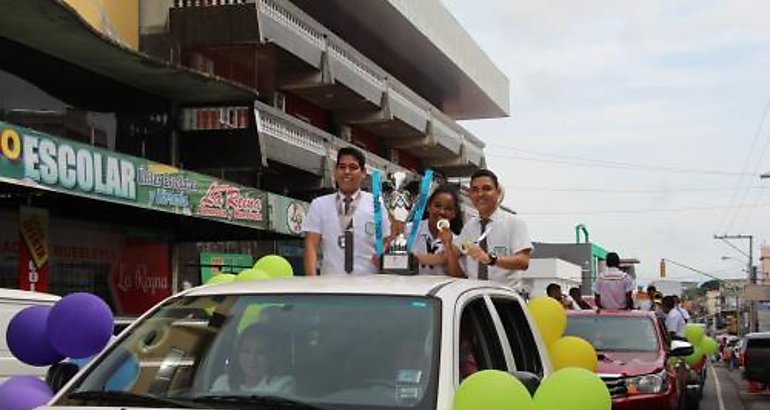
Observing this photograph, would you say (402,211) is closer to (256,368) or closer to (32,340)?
(32,340)

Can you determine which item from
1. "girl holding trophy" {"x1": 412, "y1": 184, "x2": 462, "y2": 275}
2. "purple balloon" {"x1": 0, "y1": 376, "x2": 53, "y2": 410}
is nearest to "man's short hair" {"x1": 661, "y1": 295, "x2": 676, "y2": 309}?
"girl holding trophy" {"x1": 412, "y1": 184, "x2": 462, "y2": 275}

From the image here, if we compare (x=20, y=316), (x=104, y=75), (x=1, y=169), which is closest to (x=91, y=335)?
(x=20, y=316)

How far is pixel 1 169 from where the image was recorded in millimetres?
12398

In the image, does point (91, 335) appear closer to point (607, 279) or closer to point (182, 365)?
point (182, 365)

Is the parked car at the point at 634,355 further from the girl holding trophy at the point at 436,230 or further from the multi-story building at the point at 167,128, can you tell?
the multi-story building at the point at 167,128

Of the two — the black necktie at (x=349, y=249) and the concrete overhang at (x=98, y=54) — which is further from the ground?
the concrete overhang at (x=98, y=54)

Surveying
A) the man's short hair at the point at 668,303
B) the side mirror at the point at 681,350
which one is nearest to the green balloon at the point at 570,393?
the side mirror at the point at 681,350

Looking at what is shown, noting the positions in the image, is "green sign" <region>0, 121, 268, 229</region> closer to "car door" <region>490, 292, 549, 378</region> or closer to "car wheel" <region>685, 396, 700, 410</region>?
"car wheel" <region>685, 396, 700, 410</region>

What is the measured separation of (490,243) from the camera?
701 centimetres

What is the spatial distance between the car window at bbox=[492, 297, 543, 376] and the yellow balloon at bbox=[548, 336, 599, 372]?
2.58 ft

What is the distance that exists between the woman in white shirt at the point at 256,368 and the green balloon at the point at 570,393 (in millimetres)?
1002

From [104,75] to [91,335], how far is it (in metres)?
14.3

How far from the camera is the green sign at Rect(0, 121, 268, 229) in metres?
12.8

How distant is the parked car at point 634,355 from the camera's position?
368 inches
